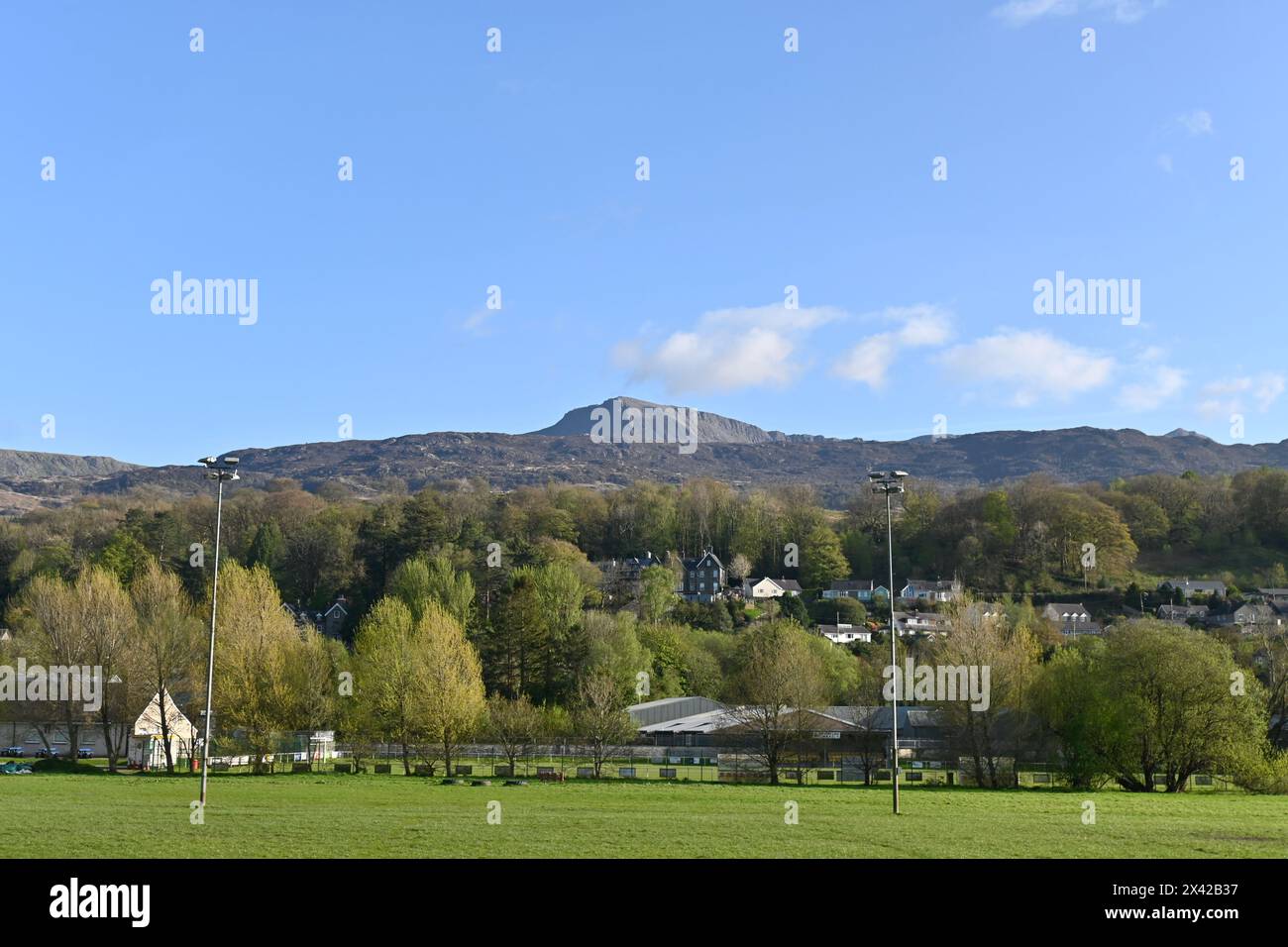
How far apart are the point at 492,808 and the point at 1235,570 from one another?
5755 inches

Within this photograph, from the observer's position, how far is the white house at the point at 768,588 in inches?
5743

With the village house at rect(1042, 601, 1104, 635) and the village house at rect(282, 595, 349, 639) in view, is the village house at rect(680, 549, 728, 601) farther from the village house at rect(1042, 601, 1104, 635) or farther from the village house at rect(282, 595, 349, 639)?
the village house at rect(282, 595, 349, 639)

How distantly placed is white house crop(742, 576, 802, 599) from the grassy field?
9868 cm

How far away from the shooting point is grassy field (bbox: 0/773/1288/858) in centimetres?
2330

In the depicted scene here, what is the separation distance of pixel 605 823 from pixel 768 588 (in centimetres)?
12234

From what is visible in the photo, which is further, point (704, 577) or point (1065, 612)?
point (704, 577)

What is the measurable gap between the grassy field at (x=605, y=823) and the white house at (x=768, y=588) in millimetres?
98676

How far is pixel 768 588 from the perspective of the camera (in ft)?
493

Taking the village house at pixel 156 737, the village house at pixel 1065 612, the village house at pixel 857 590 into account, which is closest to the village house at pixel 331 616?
the village house at pixel 156 737

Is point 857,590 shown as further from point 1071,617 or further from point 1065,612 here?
point 1071,617

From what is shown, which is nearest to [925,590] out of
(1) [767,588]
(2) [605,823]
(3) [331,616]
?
(1) [767,588]

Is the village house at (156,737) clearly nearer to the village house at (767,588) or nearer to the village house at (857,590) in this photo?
the village house at (767,588)
